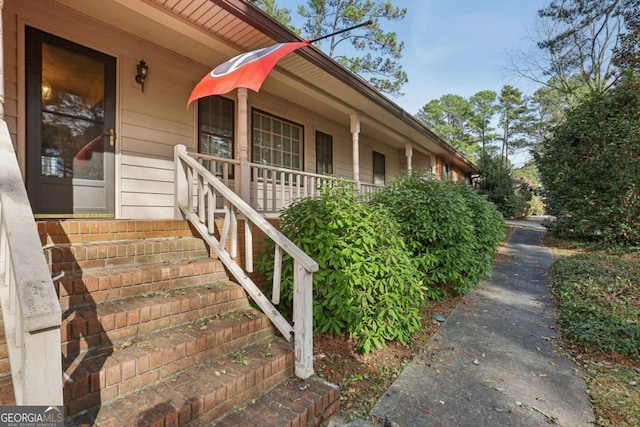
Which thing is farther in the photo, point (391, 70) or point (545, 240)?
point (391, 70)

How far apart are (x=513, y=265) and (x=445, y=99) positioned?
3301 centimetres

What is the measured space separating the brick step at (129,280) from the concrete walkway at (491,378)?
170 cm

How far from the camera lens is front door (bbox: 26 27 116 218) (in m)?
3.45

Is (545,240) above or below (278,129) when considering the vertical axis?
below

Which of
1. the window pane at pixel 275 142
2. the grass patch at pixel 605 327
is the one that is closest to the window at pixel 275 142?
the window pane at pixel 275 142

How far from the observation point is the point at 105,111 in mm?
3977

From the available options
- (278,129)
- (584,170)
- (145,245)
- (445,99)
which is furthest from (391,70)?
(445,99)

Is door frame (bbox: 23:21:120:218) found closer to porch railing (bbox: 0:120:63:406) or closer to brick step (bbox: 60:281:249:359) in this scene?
brick step (bbox: 60:281:249:359)

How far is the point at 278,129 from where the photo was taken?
21.6 feet

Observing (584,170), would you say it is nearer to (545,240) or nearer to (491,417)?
(545,240)

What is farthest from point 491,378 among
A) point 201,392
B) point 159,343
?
point 159,343

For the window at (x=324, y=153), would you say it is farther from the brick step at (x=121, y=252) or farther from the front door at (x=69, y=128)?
the brick step at (x=121, y=252)

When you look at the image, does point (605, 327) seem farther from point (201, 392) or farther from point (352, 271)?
point (201, 392)

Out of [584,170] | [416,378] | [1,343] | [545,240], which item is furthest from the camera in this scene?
[545,240]
